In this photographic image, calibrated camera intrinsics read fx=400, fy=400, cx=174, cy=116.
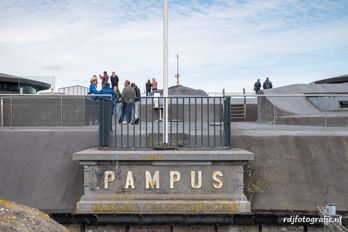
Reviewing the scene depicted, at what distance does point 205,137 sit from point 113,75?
1151 cm

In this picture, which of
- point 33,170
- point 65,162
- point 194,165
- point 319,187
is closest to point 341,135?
point 319,187

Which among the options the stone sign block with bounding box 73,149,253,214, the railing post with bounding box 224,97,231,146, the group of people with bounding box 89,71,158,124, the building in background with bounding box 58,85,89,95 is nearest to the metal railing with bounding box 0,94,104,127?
the group of people with bounding box 89,71,158,124

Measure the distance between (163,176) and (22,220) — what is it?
11.6ft

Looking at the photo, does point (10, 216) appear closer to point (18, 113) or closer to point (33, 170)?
point (33, 170)

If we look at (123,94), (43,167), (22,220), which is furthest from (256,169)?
(123,94)

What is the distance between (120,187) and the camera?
30.3 ft

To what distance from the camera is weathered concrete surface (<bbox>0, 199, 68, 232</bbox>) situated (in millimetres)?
6200

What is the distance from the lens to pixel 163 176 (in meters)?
9.27

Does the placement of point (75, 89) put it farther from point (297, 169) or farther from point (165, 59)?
point (297, 169)

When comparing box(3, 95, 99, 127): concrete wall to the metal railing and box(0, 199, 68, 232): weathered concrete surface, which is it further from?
box(0, 199, 68, 232): weathered concrete surface

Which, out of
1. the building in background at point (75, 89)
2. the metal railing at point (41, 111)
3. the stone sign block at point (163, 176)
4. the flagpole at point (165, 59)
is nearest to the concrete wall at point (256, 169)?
the stone sign block at point (163, 176)

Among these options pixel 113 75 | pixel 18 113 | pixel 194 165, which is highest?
pixel 113 75

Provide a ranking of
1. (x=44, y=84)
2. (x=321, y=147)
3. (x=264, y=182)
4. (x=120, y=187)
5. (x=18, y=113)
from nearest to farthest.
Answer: (x=120, y=187), (x=264, y=182), (x=321, y=147), (x=18, y=113), (x=44, y=84)

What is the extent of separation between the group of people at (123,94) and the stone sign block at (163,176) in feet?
5.29
